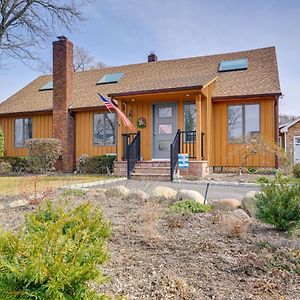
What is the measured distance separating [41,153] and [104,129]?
3.02m

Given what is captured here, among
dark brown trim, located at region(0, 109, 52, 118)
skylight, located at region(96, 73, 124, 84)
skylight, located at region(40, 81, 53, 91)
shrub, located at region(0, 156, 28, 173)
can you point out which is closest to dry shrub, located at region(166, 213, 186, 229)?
shrub, located at region(0, 156, 28, 173)

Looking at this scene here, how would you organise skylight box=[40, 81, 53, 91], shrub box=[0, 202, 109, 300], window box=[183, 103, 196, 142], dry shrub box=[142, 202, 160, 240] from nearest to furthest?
shrub box=[0, 202, 109, 300] < dry shrub box=[142, 202, 160, 240] < window box=[183, 103, 196, 142] < skylight box=[40, 81, 53, 91]

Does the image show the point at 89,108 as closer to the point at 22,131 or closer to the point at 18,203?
the point at 22,131

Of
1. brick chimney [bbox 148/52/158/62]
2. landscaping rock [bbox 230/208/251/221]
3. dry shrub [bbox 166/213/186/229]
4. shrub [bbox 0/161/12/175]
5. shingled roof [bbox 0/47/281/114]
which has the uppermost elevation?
brick chimney [bbox 148/52/158/62]

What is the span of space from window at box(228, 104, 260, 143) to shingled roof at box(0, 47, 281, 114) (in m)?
0.67

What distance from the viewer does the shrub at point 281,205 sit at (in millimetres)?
4242

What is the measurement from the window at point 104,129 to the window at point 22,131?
4019mm

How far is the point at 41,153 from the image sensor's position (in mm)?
13484

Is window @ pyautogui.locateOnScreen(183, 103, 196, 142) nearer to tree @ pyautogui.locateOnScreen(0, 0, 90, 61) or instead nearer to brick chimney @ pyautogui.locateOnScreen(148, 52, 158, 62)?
brick chimney @ pyautogui.locateOnScreen(148, 52, 158, 62)

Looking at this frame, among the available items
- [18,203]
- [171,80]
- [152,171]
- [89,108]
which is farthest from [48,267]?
[89,108]

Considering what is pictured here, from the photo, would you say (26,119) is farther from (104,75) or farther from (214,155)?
(214,155)

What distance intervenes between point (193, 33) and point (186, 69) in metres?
2.92

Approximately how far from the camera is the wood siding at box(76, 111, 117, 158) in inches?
595

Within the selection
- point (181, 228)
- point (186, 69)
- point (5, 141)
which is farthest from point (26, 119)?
point (181, 228)
